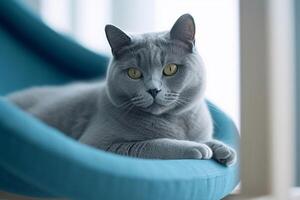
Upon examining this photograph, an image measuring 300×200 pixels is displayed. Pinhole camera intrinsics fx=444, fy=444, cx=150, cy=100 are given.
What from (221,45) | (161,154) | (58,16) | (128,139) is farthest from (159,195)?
(58,16)

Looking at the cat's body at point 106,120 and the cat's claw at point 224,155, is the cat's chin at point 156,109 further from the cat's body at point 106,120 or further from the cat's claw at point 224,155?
the cat's claw at point 224,155

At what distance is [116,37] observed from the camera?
1.10 m

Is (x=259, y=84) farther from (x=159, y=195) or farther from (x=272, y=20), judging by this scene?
(x=159, y=195)

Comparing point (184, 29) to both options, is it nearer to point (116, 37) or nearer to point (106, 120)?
point (116, 37)

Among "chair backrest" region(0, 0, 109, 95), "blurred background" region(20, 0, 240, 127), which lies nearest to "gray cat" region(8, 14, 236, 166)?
"blurred background" region(20, 0, 240, 127)

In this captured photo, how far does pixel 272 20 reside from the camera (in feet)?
2.81

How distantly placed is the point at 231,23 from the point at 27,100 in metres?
0.76

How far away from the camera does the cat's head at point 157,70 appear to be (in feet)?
3.40

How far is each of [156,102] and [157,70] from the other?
3.1 inches

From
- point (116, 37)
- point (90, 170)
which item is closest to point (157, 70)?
point (116, 37)

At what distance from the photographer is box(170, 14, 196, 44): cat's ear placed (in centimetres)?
104

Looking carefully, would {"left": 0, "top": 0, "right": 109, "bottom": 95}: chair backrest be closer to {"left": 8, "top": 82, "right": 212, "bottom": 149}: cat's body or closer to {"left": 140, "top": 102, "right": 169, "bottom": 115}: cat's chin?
{"left": 8, "top": 82, "right": 212, "bottom": 149}: cat's body

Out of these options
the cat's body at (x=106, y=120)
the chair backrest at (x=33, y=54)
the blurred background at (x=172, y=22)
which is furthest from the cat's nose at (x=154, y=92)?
the chair backrest at (x=33, y=54)

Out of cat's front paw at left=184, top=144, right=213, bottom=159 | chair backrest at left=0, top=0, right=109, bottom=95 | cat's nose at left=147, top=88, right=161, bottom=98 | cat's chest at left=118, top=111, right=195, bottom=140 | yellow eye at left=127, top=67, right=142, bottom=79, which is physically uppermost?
chair backrest at left=0, top=0, right=109, bottom=95
